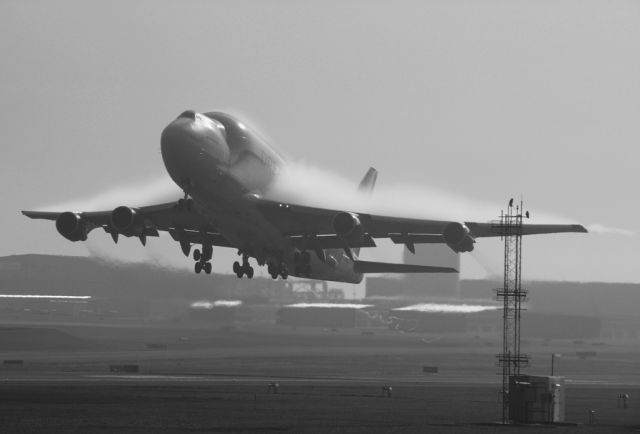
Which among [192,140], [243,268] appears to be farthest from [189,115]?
[243,268]

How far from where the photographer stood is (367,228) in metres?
71.7

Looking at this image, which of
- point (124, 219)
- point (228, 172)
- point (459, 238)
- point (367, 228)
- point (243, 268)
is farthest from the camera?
point (243, 268)

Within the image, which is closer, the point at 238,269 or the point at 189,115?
the point at 189,115

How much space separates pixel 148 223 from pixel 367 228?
13868 mm

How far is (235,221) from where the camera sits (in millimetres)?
67312

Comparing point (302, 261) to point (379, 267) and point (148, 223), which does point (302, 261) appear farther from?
point (148, 223)

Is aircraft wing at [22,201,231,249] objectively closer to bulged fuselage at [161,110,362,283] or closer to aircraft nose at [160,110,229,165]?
bulged fuselage at [161,110,362,283]

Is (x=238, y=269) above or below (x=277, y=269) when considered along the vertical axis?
above

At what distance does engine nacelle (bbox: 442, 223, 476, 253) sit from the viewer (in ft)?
224

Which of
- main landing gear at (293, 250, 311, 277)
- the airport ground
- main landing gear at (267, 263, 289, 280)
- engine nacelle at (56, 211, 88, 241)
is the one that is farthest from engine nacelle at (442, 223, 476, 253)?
engine nacelle at (56, 211, 88, 241)

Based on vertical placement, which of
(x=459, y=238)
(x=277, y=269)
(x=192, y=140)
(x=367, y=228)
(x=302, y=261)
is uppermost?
(x=192, y=140)

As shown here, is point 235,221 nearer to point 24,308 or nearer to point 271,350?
point 271,350

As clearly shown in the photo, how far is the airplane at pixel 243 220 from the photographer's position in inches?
2512

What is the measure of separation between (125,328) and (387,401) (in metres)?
62.0
